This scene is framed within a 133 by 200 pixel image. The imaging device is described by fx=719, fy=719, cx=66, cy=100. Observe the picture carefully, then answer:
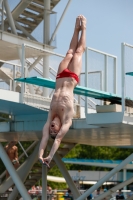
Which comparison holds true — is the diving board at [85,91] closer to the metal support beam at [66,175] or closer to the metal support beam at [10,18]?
the metal support beam at [66,175]

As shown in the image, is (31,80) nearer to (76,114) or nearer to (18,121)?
(76,114)

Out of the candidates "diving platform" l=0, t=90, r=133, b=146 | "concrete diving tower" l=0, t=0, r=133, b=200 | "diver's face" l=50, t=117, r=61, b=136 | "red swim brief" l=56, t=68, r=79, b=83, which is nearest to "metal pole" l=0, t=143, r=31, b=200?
"concrete diving tower" l=0, t=0, r=133, b=200

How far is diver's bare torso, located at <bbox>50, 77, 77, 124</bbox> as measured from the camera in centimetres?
1912

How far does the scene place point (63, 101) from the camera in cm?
1922

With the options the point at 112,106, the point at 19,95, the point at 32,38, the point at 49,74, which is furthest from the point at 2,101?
the point at 32,38

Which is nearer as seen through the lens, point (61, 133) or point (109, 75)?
point (61, 133)

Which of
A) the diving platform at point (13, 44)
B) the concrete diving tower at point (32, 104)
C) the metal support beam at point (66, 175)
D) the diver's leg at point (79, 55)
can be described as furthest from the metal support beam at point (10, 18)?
the diver's leg at point (79, 55)

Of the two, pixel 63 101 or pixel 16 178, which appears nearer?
pixel 63 101

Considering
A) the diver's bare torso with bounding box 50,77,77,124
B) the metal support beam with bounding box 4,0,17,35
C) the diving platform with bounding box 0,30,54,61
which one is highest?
the metal support beam with bounding box 4,0,17,35

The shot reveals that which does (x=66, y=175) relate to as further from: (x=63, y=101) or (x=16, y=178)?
(x=63, y=101)

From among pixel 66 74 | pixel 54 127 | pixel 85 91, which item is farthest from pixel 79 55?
pixel 85 91

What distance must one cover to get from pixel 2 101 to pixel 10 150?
1154cm

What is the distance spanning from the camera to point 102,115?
2777 centimetres

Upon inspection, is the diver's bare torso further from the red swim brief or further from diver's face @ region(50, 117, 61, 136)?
diver's face @ region(50, 117, 61, 136)
